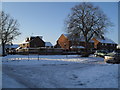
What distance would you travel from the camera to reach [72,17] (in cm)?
4262

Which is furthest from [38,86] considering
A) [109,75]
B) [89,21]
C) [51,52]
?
[51,52]

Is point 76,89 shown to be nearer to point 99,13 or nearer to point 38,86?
point 38,86

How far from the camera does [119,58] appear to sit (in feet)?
82.3

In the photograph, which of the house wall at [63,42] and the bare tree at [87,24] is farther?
the house wall at [63,42]

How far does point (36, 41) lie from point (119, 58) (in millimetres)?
64701

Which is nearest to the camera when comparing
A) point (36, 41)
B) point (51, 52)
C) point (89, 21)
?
point (89, 21)

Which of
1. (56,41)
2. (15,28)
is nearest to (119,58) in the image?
(15,28)

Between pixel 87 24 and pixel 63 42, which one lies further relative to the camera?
pixel 63 42

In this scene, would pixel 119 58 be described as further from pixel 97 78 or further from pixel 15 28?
pixel 15 28

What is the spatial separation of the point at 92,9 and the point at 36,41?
48.4 meters

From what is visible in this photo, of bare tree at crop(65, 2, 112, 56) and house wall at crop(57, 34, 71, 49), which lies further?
house wall at crop(57, 34, 71, 49)

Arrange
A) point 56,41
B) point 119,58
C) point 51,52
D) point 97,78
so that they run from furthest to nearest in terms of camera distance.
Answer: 1. point 56,41
2. point 51,52
3. point 119,58
4. point 97,78

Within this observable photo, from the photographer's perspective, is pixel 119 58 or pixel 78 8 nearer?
pixel 119 58

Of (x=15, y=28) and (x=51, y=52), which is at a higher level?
(x=15, y=28)
